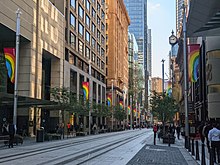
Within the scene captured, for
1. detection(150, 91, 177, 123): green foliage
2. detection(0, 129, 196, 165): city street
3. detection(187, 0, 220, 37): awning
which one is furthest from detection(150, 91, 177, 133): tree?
detection(0, 129, 196, 165): city street

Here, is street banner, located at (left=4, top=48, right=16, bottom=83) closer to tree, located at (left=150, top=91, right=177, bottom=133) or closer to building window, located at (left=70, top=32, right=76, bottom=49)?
tree, located at (left=150, top=91, right=177, bottom=133)

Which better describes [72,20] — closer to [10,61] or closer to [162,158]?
[10,61]

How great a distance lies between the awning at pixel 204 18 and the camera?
74.4ft

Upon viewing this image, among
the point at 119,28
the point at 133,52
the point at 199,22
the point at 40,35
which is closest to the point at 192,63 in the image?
the point at 199,22

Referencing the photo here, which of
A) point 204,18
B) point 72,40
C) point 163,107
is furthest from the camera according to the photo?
point 72,40

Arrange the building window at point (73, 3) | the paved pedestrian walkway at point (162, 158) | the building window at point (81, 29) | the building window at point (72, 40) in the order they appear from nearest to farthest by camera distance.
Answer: the paved pedestrian walkway at point (162, 158), the building window at point (73, 3), the building window at point (72, 40), the building window at point (81, 29)

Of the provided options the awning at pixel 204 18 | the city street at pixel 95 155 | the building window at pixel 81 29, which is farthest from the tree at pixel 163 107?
the building window at pixel 81 29

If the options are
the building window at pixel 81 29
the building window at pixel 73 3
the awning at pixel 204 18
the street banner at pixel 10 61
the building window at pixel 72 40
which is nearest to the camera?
the awning at pixel 204 18

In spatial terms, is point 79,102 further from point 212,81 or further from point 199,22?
point 199,22

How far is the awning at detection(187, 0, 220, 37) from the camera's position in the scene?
22672mm

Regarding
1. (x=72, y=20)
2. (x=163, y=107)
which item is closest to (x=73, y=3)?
(x=72, y=20)

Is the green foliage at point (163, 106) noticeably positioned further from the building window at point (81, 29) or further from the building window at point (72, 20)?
the building window at point (81, 29)

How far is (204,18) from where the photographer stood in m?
25.9

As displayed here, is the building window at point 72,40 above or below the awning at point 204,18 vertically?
above
